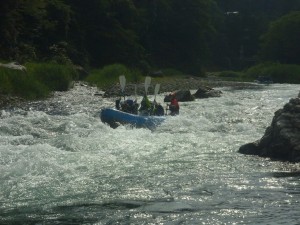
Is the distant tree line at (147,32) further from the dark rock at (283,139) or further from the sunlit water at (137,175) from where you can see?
the dark rock at (283,139)

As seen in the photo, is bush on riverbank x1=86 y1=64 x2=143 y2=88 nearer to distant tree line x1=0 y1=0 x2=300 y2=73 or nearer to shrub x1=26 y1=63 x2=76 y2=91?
distant tree line x1=0 y1=0 x2=300 y2=73

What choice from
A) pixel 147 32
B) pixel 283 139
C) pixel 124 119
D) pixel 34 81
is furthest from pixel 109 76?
pixel 283 139

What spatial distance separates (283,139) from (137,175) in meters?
3.74

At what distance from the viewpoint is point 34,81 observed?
26781mm

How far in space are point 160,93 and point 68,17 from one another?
1145 centimetres

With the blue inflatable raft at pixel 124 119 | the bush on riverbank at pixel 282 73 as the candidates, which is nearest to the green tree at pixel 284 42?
the bush on riverbank at pixel 282 73

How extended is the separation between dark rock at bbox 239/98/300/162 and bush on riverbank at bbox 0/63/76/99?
13.3 metres

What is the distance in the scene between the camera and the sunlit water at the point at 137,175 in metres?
9.16

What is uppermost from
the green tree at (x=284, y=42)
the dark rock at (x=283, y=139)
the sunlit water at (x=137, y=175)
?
the green tree at (x=284, y=42)

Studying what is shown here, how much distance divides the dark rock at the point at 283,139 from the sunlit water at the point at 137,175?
0.41 metres

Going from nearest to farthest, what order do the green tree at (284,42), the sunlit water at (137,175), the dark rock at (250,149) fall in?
1. the sunlit water at (137,175)
2. the dark rock at (250,149)
3. the green tree at (284,42)

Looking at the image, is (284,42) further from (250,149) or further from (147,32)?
(250,149)

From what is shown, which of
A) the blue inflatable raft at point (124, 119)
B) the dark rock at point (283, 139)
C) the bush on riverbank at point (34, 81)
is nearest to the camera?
the dark rock at point (283, 139)

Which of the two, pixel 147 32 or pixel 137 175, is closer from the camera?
pixel 137 175
